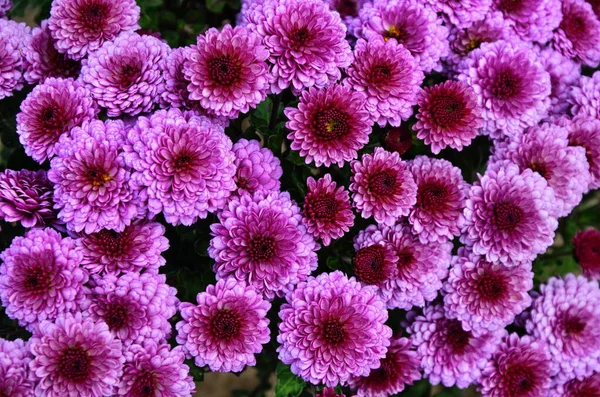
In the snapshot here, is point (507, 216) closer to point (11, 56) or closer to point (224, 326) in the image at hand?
point (224, 326)

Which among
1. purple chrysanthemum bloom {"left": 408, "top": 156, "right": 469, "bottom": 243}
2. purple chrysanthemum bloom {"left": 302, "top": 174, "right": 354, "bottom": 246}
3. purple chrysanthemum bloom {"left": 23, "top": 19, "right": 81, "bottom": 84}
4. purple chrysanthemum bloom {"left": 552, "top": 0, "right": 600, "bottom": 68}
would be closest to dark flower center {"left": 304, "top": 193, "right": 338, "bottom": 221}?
purple chrysanthemum bloom {"left": 302, "top": 174, "right": 354, "bottom": 246}

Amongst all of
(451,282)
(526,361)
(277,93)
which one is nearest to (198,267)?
(277,93)

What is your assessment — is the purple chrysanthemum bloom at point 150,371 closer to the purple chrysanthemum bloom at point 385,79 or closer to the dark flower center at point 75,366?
the dark flower center at point 75,366

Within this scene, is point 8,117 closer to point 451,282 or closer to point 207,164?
point 207,164

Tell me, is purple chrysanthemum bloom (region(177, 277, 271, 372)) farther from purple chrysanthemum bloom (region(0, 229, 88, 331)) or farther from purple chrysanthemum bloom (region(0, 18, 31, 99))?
purple chrysanthemum bloom (region(0, 18, 31, 99))

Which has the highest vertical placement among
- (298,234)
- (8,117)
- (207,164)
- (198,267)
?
(207,164)

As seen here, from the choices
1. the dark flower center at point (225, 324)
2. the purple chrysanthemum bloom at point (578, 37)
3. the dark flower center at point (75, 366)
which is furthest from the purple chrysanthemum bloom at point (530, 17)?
the dark flower center at point (75, 366)
